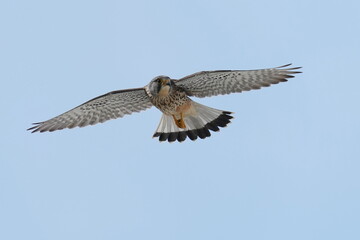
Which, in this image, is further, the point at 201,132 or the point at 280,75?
the point at 201,132

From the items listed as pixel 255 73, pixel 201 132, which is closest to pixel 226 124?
pixel 201 132

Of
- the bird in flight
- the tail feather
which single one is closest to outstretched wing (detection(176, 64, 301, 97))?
the bird in flight

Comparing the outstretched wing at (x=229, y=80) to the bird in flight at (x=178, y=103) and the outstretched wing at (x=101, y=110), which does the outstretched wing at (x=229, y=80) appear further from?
the outstretched wing at (x=101, y=110)

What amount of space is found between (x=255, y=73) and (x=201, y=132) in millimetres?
1759

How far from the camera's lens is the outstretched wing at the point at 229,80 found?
13.6 m

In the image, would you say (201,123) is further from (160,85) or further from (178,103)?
(160,85)

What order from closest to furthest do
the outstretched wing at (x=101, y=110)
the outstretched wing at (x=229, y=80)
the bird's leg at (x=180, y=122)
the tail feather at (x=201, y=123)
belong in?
the outstretched wing at (x=229, y=80) → the outstretched wing at (x=101, y=110) → the bird's leg at (x=180, y=122) → the tail feather at (x=201, y=123)

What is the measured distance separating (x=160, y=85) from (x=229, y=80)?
1228 mm

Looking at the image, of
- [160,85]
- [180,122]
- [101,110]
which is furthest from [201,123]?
[101,110]

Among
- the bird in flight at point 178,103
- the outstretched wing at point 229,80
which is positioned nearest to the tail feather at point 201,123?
the bird in flight at point 178,103

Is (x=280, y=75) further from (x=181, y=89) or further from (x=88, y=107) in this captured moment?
(x=88, y=107)

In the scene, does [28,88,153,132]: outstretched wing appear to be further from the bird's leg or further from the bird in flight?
the bird's leg

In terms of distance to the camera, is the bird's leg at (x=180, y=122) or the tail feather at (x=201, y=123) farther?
the tail feather at (x=201, y=123)

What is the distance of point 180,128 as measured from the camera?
14.9m
